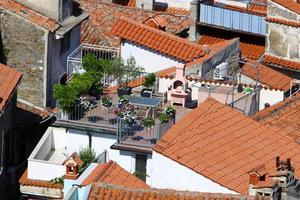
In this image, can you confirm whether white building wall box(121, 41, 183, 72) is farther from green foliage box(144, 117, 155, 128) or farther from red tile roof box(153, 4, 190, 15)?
red tile roof box(153, 4, 190, 15)

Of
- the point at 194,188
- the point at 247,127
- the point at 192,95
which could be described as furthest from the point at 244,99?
the point at 194,188

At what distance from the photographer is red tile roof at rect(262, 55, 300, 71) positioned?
63.9 meters

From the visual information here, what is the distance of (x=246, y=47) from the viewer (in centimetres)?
6781

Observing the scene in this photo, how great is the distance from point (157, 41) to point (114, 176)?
13.0 m

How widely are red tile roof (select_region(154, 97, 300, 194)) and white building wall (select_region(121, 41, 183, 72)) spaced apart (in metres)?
8.94

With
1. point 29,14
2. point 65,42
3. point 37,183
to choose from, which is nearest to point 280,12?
point 65,42

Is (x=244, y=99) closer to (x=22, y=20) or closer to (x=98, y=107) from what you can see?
(x=98, y=107)

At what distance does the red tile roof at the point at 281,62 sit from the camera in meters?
63.9

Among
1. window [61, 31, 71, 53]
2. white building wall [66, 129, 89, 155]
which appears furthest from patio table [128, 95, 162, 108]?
window [61, 31, 71, 53]

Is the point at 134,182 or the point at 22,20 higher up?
the point at 22,20

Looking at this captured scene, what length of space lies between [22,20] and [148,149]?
9.89 meters

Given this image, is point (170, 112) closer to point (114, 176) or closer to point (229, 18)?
point (114, 176)

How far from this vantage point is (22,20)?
186 ft

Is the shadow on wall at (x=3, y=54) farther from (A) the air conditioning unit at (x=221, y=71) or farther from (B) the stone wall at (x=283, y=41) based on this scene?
(B) the stone wall at (x=283, y=41)
